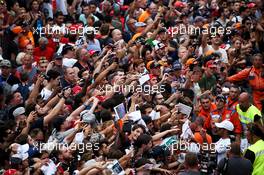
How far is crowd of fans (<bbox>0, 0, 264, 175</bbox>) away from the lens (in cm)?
1393

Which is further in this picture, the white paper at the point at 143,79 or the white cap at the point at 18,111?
the white paper at the point at 143,79

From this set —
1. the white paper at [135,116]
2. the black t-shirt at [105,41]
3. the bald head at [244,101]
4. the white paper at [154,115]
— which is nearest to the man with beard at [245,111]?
the bald head at [244,101]

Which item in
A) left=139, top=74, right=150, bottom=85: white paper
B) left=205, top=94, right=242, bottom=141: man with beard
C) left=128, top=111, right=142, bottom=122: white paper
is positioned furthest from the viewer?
left=139, top=74, right=150, bottom=85: white paper

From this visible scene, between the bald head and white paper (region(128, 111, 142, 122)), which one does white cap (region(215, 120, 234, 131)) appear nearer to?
the bald head

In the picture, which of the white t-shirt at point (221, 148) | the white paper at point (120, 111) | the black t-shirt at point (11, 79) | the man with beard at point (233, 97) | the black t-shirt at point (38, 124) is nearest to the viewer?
the black t-shirt at point (38, 124)

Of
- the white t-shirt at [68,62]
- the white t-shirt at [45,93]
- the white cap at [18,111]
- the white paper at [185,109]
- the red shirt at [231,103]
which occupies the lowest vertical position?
the red shirt at [231,103]

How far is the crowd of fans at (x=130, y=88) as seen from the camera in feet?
45.7

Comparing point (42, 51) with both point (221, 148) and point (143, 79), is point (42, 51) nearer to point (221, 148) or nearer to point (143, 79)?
point (143, 79)

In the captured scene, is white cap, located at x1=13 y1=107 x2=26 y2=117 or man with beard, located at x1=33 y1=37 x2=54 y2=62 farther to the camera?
man with beard, located at x1=33 y1=37 x2=54 y2=62

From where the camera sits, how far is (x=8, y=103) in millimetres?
16281

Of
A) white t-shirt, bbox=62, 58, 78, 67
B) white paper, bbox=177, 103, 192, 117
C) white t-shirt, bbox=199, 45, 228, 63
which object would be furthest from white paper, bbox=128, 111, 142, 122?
white t-shirt, bbox=199, 45, 228, 63

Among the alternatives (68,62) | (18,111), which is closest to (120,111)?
(18,111)

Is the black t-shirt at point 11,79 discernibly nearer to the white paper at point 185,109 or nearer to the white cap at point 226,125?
the white paper at point 185,109

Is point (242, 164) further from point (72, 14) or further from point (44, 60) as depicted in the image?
point (72, 14)
